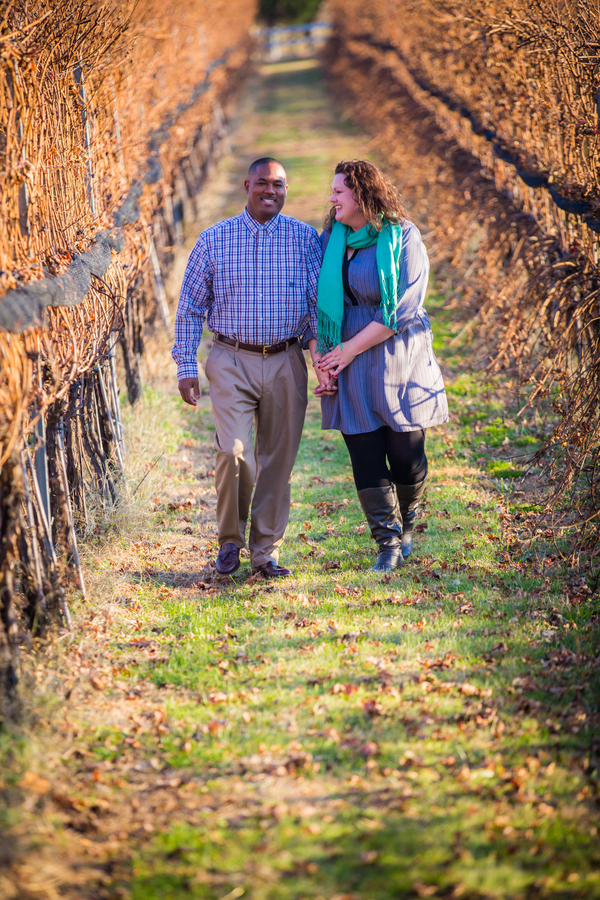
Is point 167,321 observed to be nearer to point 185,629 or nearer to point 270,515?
point 270,515

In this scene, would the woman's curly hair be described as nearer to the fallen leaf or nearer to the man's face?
the man's face

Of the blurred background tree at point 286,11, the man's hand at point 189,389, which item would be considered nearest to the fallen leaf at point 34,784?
the man's hand at point 189,389

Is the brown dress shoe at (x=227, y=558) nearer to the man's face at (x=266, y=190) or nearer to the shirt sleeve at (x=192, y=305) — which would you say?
the shirt sleeve at (x=192, y=305)

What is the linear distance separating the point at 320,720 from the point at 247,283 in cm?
221

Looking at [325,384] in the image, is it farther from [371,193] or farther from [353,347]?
[371,193]

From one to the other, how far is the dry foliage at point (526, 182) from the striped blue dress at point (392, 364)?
936 millimetres

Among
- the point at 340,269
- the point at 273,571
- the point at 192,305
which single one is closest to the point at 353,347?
the point at 340,269

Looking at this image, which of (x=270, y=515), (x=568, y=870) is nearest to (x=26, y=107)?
(x=270, y=515)

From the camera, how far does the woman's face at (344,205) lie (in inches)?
158

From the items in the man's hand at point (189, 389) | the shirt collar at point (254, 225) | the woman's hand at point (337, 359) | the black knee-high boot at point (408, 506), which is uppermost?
the shirt collar at point (254, 225)

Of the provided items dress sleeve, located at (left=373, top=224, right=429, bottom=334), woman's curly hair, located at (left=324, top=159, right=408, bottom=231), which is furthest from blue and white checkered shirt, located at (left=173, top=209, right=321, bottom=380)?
dress sleeve, located at (left=373, top=224, right=429, bottom=334)

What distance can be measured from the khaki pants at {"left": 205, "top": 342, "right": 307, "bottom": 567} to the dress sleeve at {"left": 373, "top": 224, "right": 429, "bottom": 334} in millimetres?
615

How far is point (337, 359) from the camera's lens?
416 cm

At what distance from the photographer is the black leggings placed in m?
4.36
